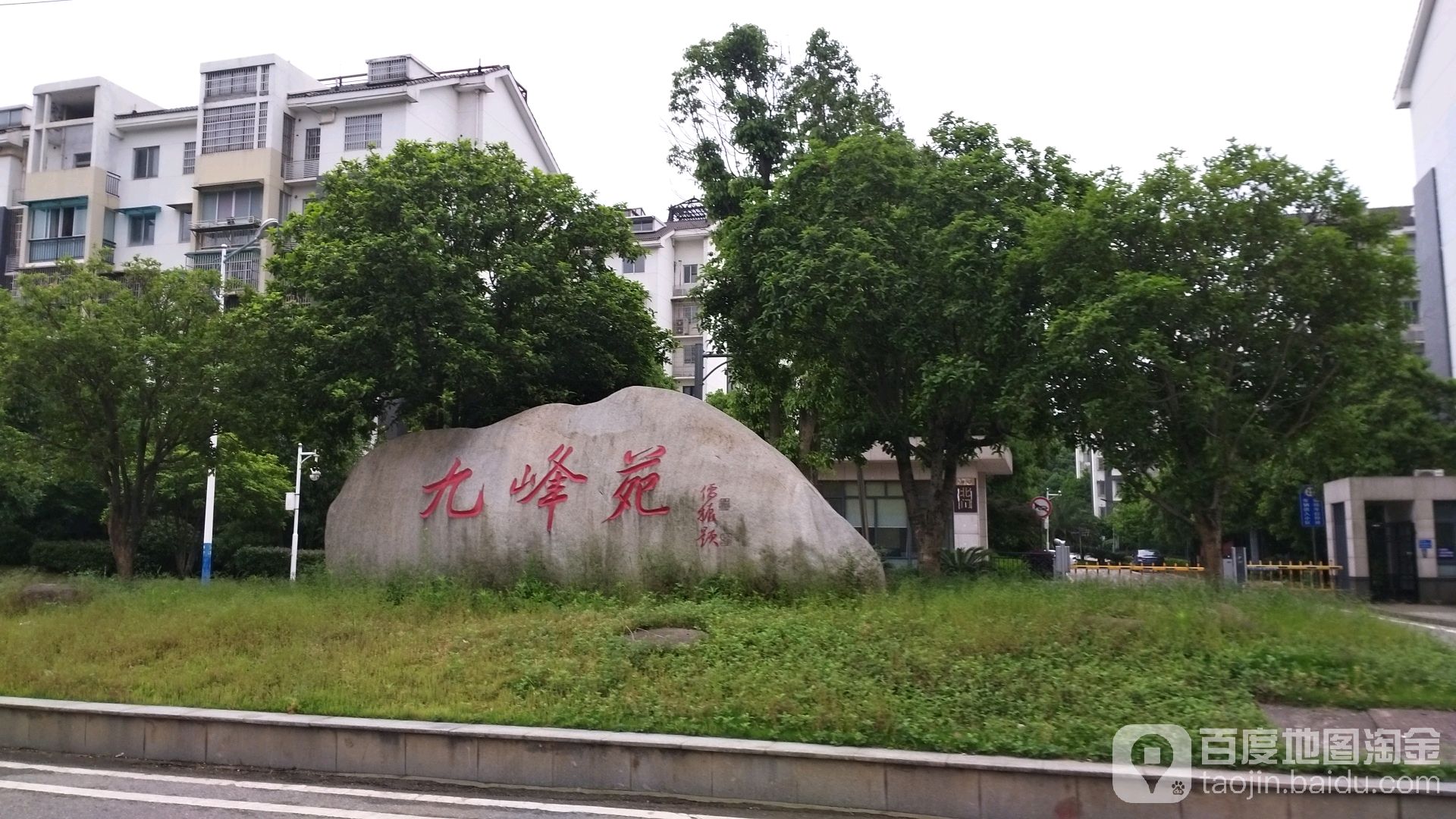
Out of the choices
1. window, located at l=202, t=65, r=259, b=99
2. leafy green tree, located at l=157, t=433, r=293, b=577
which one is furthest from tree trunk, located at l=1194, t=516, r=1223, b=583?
window, located at l=202, t=65, r=259, b=99

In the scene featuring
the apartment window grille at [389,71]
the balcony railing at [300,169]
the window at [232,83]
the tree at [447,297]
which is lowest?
the tree at [447,297]

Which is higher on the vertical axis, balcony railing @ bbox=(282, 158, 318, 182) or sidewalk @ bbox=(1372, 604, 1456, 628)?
balcony railing @ bbox=(282, 158, 318, 182)

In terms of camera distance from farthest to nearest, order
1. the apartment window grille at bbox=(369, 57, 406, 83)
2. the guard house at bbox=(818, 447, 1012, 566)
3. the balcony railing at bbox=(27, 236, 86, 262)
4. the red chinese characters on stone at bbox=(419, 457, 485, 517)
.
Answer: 1. the balcony railing at bbox=(27, 236, 86, 262)
2. the apartment window grille at bbox=(369, 57, 406, 83)
3. the guard house at bbox=(818, 447, 1012, 566)
4. the red chinese characters on stone at bbox=(419, 457, 485, 517)

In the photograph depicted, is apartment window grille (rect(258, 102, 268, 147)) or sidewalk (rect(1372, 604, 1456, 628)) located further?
apartment window grille (rect(258, 102, 268, 147))

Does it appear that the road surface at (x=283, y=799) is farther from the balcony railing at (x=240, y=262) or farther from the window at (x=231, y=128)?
the window at (x=231, y=128)

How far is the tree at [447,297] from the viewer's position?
1285 cm

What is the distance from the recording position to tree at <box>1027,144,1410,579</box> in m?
11.0

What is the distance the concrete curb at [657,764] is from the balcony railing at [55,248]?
1258 inches

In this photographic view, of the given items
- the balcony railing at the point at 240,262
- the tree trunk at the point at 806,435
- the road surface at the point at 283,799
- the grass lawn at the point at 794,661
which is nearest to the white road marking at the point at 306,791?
the road surface at the point at 283,799

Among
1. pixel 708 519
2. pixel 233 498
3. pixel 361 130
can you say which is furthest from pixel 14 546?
pixel 708 519

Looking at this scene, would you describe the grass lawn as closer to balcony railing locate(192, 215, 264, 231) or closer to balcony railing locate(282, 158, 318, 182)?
balcony railing locate(192, 215, 264, 231)

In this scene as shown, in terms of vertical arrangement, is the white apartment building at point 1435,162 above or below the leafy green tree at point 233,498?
above

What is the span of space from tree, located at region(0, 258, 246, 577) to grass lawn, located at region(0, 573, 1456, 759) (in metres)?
3.72

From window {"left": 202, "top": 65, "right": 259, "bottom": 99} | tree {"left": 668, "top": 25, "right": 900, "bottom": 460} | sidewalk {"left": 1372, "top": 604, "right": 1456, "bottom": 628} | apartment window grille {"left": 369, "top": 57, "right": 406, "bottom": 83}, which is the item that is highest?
apartment window grille {"left": 369, "top": 57, "right": 406, "bottom": 83}
